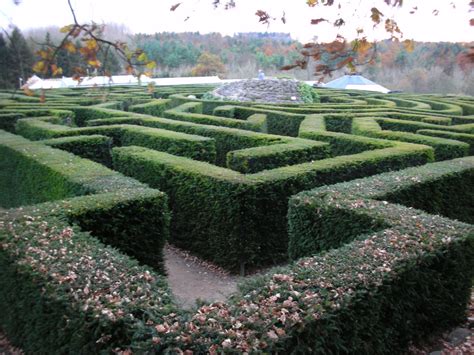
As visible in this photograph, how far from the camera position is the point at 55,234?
498 cm

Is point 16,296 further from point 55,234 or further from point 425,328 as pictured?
point 425,328

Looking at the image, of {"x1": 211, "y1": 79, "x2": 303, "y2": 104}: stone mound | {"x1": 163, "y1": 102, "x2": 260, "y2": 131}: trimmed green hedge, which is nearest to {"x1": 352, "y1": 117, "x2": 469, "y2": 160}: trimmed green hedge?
{"x1": 163, "y1": 102, "x2": 260, "y2": 131}: trimmed green hedge

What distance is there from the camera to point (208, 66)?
59.8m

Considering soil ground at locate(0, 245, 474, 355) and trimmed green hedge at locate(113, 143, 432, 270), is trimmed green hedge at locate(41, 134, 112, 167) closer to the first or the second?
trimmed green hedge at locate(113, 143, 432, 270)

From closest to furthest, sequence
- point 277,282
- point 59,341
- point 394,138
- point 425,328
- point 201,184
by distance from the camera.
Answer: point 59,341
point 277,282
point 425,328
point 201,184
point 394,138

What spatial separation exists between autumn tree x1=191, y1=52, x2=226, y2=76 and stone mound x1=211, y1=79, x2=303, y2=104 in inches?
1384

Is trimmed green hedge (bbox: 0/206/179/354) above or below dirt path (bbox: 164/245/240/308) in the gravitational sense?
above

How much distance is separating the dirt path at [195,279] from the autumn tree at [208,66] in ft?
176

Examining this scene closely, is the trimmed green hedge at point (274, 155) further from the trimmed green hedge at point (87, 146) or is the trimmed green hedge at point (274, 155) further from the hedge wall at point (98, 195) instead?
the trimmed green hedge at point (87, 146)

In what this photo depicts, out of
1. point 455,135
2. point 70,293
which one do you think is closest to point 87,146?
point 70,293

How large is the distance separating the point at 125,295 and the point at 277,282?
1.33m

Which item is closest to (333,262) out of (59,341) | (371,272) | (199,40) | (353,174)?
(371,272)

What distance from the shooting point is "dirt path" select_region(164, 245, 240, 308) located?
22.8 ft

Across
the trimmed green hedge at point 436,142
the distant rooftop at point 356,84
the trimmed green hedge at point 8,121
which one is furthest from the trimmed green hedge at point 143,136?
the distant rooftop at point 356,84
